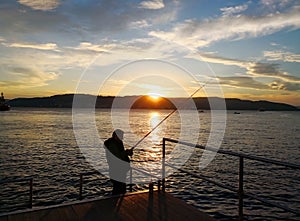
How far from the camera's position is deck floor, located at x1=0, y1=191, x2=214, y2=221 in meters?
5.11

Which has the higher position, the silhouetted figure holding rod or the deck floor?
the silhouetted figure holding rod

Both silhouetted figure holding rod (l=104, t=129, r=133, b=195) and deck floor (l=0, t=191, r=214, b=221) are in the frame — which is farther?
silhouetted figure holding rod (l=104, t=129, r=133, b=195)

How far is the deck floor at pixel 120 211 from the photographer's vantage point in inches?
201

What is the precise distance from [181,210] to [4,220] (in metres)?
3.10

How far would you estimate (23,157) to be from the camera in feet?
85.0

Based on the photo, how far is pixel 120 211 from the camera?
17.9ft

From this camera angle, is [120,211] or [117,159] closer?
[120,211]

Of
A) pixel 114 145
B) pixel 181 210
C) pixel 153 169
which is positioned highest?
pixel 114 145

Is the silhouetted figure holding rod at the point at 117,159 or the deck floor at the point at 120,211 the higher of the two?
the silhouetted figure holding rod at the point at 117,159

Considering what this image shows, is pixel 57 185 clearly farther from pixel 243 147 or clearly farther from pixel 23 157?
pixel 243 147

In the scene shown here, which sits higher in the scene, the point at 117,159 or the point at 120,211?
the point at 117,159

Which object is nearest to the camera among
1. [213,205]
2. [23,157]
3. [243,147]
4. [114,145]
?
[114,145]

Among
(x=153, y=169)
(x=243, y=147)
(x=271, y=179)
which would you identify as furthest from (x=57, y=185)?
(x=243, y=147)

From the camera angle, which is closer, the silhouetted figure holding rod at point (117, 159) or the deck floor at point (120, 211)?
the deck floor at point (120, 211)
